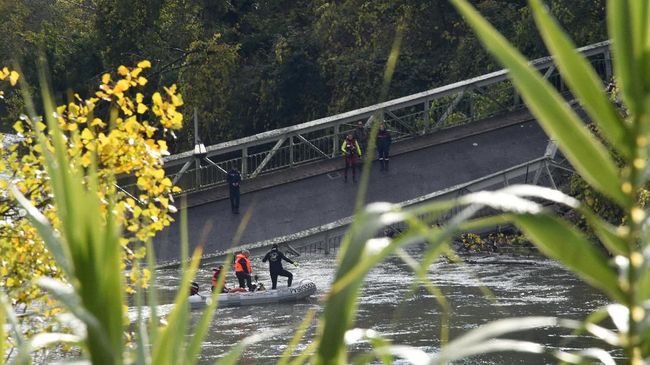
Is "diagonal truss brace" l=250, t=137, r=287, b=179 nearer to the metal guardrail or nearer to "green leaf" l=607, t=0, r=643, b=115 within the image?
the metal guardrail

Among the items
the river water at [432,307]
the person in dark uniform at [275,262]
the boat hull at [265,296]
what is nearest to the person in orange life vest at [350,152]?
the river water at [432,307]

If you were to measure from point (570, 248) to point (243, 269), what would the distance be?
26.5 meters

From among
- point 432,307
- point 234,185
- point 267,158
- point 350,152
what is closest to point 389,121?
point 350,152

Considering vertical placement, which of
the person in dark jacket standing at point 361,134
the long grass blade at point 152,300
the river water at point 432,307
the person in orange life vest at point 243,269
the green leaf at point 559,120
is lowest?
the long grass blade at point 152,300

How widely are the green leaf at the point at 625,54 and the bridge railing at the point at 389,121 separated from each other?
2885 centimetres

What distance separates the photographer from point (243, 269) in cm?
2880

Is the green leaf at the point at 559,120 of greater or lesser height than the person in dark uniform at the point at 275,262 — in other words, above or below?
below

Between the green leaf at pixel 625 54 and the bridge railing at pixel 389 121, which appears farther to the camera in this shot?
the bridge railing at pixel 389 121

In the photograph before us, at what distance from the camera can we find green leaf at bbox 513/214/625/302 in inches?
93.0

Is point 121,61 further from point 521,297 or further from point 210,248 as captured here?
point 521,297

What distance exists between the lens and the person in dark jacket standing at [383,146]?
101 ft

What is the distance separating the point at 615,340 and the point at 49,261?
8.88 metres

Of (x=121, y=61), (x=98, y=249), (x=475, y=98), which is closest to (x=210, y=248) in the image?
(x=475, y=98)

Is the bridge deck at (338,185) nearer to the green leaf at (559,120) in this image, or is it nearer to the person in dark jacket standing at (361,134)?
the person in dark jacket standing at (361,134)
